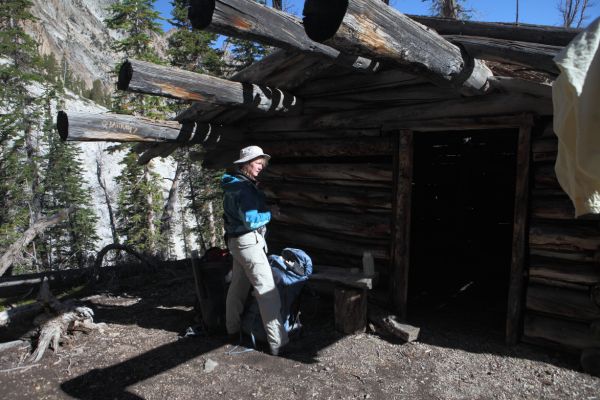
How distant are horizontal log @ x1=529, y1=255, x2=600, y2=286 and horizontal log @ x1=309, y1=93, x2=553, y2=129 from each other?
146 cm

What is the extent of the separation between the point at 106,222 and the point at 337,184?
1382 inches

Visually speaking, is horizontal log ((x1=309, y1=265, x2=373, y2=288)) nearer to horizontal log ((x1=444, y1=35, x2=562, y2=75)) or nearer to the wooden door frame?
the wooden door frame

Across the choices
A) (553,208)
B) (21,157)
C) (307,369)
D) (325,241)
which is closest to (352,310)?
(307,369)

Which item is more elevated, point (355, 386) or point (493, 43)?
point (493, 43)

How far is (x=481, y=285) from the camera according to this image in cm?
705

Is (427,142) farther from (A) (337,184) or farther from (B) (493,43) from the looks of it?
(B) (493,43)

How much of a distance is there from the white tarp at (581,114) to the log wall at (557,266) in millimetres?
2555

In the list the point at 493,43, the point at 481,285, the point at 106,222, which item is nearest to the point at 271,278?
the point at 493,43

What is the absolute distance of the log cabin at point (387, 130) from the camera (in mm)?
2514

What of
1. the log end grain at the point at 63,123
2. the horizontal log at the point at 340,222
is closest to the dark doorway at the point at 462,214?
the horizontal log at the point at 340,222

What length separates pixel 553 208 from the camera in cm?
407

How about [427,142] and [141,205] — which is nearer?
[427,142]

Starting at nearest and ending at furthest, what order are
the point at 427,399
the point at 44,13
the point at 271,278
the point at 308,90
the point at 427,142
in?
the point at 427,399
the point at 271,278
the point at 308,90
the point at 427,142
the point at 44,13

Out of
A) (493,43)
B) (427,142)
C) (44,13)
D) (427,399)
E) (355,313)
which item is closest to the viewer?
(493,43)
